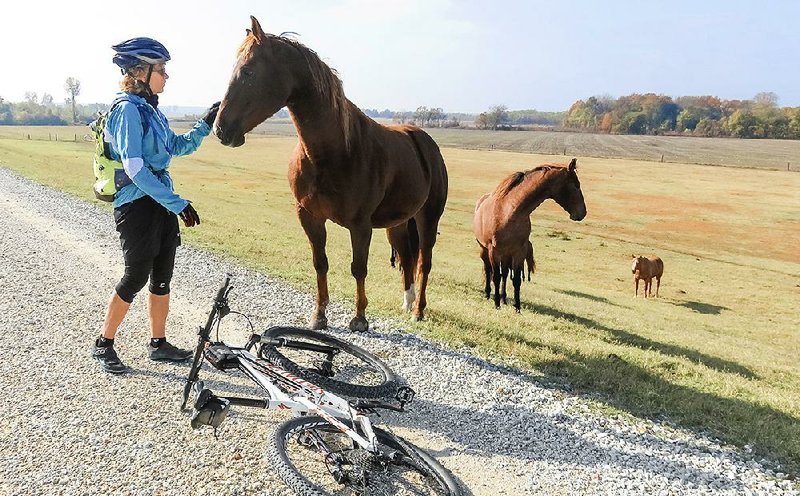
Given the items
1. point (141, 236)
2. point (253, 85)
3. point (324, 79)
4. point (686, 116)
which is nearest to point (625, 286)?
point (324, 79)

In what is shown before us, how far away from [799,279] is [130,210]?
24.3 metres

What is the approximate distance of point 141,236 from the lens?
4699 mm

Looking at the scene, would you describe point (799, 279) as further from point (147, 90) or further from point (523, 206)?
point (147, 90)

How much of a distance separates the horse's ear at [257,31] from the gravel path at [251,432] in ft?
9.67

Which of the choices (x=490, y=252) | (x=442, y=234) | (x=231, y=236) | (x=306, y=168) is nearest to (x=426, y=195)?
(x=306, y=168)

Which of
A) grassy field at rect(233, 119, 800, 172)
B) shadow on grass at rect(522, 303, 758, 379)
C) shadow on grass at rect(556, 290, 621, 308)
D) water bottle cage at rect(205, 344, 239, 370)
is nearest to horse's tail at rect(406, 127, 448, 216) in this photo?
shadow on grass at rect(522, 303, 758, 379)

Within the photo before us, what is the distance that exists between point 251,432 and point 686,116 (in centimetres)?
15070

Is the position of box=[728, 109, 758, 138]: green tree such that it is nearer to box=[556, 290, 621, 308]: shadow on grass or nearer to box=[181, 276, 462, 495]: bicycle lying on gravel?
box=[556, 290, 621, 308]: shadow on grass

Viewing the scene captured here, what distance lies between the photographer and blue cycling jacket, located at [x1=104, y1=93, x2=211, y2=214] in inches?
170

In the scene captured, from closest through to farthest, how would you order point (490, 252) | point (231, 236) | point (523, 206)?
point (523, 206) < point (490, 252) < point (231, 236)

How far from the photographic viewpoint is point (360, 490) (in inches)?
132

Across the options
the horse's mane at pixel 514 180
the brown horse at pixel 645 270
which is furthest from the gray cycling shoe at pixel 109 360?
the brown horse at pixel 645 270

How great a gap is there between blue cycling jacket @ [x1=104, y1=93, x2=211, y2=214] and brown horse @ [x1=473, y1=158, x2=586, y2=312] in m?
7.06

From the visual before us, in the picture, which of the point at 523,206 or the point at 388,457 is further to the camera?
the point at 523,206
